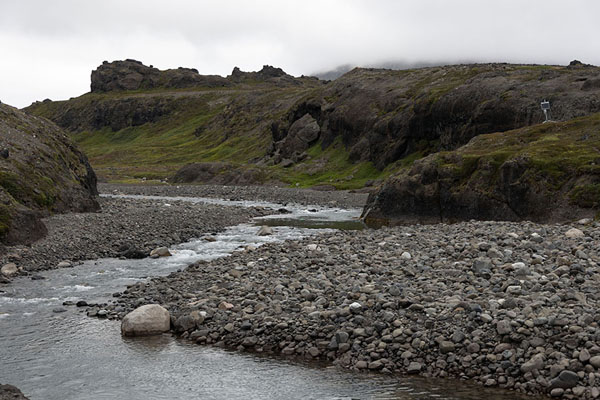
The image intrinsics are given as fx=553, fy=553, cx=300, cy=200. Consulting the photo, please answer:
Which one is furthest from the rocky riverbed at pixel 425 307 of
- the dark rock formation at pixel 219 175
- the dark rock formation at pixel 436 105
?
the dark rock formation at pixel 219 175

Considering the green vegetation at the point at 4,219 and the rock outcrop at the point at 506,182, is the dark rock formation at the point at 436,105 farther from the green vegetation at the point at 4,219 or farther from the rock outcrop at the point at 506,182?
the green vegetation at the point at 4,219

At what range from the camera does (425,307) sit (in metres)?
18.8

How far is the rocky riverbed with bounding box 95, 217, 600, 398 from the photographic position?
611 inches

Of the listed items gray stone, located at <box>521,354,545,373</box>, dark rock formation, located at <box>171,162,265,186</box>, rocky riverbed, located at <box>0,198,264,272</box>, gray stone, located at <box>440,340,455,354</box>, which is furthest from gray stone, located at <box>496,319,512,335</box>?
dark rock formation, located at <box>171,162,265,186</box>

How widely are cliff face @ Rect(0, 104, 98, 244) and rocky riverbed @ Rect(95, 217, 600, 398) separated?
14779 mm

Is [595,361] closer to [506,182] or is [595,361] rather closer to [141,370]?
[141,370]

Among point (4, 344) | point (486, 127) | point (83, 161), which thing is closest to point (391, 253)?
point (4, 344)

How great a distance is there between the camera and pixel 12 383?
16234mm

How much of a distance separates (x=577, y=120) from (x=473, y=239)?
36930 mm

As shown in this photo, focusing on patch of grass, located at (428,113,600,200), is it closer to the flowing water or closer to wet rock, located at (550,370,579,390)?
wet rock, located at (550,370,579,390)

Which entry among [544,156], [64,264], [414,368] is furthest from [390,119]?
[414,368]

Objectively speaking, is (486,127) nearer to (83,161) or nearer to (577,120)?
(577,120)

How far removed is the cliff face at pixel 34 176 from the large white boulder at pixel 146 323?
732 inches

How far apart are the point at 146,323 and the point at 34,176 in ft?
114
